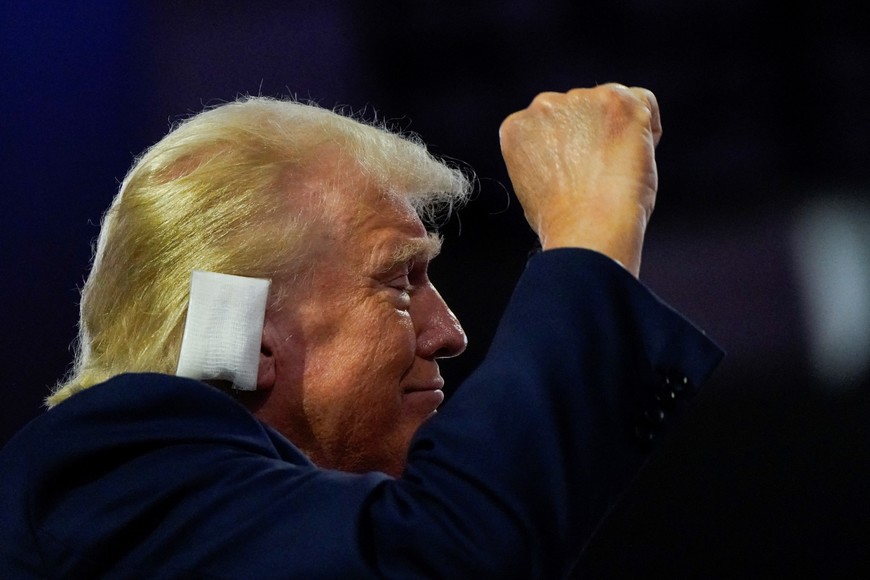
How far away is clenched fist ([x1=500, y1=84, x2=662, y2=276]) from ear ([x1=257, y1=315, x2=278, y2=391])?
312 millimetres

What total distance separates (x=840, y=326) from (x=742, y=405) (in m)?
0.33

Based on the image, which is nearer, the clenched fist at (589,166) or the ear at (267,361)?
the clenched fist at (589,166)

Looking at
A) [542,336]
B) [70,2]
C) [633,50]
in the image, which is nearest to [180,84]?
[70,2]

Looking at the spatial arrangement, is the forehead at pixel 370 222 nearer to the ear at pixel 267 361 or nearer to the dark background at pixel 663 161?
the ear at pixel 267 361

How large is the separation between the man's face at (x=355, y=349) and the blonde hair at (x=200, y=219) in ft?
0.14

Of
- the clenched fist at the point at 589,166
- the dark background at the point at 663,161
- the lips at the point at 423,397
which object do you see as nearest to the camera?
the clenched fist at the point at 589,166

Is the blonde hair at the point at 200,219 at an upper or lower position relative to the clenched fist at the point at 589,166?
lower

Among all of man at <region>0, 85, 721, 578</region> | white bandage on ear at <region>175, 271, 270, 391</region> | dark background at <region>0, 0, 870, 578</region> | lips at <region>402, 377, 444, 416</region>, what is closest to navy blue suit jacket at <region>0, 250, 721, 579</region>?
man at <region>0, 85, 721, 578</region>

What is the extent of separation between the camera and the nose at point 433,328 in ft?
Result: 4.06

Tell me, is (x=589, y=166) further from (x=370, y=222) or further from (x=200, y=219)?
(x=200, y=219)

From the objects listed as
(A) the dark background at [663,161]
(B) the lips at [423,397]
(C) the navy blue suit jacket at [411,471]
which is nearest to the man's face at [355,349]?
(B) the lips at [423,397]

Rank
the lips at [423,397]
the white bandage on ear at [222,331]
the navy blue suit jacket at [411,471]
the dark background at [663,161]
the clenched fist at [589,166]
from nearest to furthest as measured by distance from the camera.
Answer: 1. the navy blue suit jacket at [411,471]
2. the clenched fist at [589,166]
3. the white bandage on ear at [222,331]
4. the lips at [423,397]
5. the dark background at [663,161]

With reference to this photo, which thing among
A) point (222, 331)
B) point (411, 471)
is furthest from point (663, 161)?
point (411, 471)

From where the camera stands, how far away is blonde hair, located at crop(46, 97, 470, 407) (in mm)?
1152
